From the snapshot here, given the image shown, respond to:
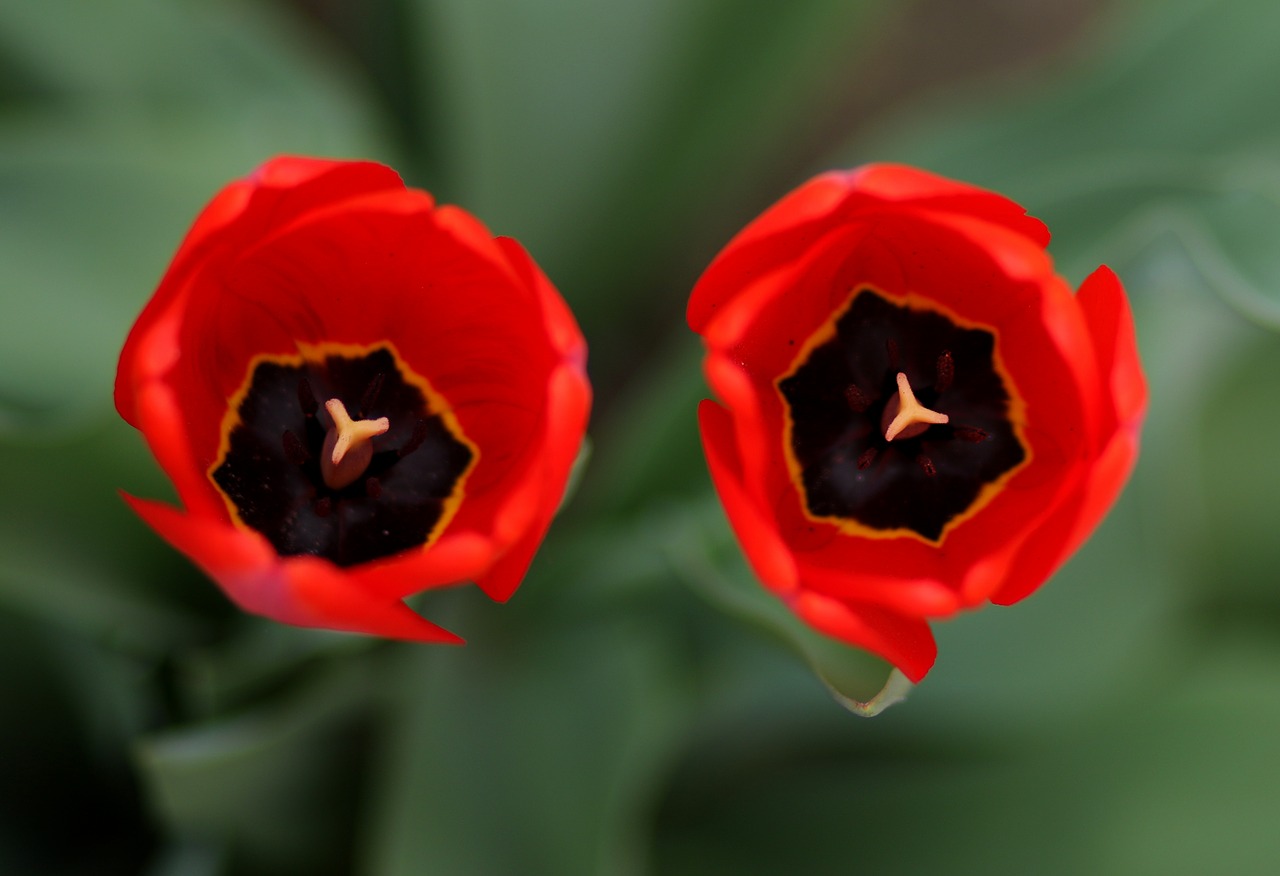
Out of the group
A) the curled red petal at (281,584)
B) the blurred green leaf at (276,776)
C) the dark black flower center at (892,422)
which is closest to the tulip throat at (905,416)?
the dark black flower center at (892,422)

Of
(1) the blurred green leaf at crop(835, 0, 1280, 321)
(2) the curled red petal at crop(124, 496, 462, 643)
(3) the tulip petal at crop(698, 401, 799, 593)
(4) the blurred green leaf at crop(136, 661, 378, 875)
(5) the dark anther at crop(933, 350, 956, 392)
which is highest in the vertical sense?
(1) the blurred green leaf at crop(835, 0, 1280, 321)

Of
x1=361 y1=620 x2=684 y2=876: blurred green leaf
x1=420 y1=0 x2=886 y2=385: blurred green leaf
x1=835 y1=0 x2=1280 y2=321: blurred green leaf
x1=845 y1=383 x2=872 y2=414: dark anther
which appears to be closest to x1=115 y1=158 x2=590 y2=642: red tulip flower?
x1=845 y1=383 x2=872 y2=414: dark anther

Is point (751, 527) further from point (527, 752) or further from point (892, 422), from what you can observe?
point (527, 752)

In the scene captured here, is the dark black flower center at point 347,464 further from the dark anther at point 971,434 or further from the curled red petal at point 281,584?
the dark anther at point 971,434

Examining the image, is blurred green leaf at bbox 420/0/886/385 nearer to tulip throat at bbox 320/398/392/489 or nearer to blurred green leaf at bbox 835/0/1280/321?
blurred green leaf at bbox 835/0/1280/321

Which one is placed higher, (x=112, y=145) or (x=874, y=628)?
(x=874, y=628)

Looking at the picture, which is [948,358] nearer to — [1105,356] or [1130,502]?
[1105,356]

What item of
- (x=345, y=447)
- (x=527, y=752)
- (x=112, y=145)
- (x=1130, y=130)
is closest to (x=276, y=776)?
(x=527, y=752)
